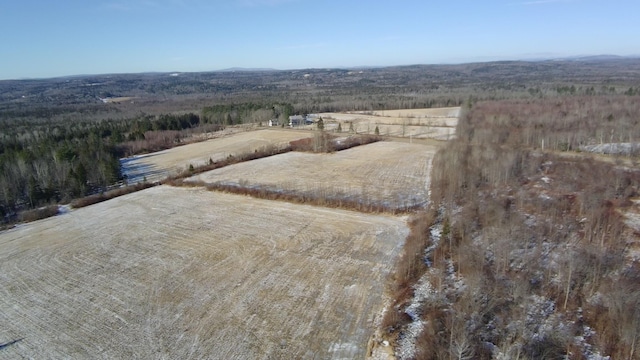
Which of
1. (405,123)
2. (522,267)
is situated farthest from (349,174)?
(405,123)

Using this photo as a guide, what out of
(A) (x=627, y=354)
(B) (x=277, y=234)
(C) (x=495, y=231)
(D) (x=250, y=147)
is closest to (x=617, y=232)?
(C) (x=495, y=231)

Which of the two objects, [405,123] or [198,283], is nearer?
[198,283]

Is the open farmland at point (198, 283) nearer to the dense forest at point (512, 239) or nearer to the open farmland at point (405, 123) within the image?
the dense forest at point (512, 239)

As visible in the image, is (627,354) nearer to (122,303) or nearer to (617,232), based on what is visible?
(617,232)

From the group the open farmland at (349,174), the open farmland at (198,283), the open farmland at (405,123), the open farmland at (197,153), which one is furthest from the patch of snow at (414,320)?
the open farmland at (405,123)

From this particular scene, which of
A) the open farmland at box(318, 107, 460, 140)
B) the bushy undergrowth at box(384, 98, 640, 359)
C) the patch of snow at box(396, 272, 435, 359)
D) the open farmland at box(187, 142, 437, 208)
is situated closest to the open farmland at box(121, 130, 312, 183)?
the open farmland at box(187, 142, 437, 208)

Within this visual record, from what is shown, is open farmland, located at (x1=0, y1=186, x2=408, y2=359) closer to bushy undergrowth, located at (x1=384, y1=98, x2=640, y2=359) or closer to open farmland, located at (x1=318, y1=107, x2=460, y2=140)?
bushy undergrowth, located at (x1=384, y1=98, x2=640, y2=359)

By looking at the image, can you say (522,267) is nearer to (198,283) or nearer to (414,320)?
(414,320)
